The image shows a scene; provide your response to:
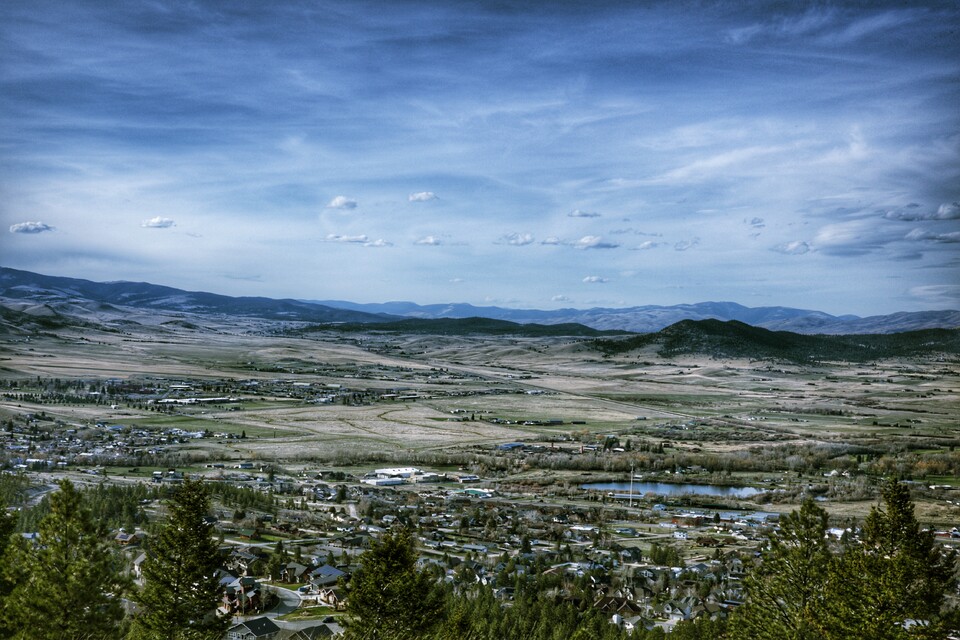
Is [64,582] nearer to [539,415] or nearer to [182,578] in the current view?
[182,578]

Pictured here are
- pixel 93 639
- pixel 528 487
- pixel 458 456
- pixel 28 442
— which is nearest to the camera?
pixel 93 639

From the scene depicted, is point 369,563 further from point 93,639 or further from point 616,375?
point 616,375

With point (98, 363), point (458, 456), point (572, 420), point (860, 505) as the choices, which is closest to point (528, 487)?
point (458, 456)

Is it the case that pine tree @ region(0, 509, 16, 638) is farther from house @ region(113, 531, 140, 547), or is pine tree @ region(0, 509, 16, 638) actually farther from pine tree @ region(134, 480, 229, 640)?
house @ region(113, 531, 140, 547)

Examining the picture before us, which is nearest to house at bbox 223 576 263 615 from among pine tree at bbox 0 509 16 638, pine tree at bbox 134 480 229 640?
pine tree at bbox 0 509 16 638

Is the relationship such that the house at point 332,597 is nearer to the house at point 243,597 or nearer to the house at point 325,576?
the house at point 325,576

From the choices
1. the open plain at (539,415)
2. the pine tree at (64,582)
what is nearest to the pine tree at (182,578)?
the pine tree at (64,582)
